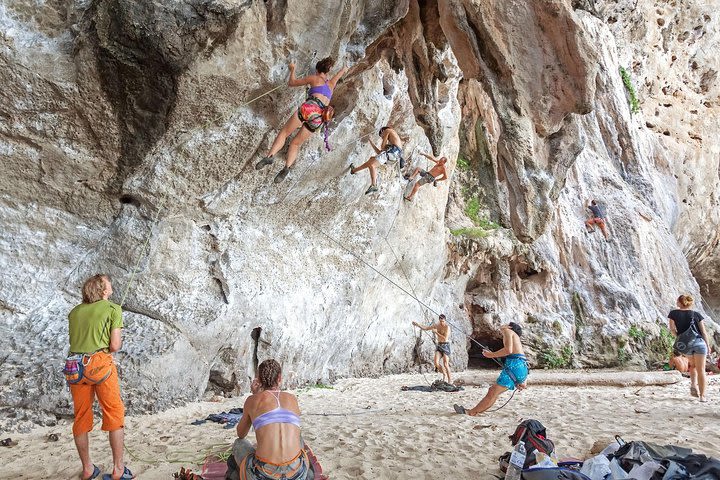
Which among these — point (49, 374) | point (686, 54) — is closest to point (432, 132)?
point (49, 374)

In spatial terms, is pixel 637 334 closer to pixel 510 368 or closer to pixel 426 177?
pixel 426 177

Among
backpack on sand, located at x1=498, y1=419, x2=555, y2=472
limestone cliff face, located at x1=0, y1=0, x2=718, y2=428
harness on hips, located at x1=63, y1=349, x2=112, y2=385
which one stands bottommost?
backpack on sand, located at x1=498, y1=419, x2=555, y2=472

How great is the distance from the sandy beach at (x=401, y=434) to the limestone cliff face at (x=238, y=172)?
920 millimetres

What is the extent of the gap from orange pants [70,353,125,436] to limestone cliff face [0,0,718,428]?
2.25 m

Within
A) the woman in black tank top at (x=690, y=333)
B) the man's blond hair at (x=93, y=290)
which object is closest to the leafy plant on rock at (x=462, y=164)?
the woman in black tank top at (x=690, y=333)

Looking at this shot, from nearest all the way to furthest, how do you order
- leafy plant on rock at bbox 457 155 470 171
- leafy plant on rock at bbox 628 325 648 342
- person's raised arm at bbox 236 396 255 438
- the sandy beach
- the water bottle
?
person's raised arm at bbox 236 396 255 438 → the water bottle → the sandy beach → leafy plant on rock at bbox 628 325 648 342 → leafy plant on rock at bbox 457 155 470 171

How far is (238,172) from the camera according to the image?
701cm

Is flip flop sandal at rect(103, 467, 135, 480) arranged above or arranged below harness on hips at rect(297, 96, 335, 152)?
below

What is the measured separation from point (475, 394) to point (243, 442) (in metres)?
6.41

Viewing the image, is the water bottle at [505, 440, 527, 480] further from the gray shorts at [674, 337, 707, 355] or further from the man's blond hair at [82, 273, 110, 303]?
the gray shorts at [674, 337, 707, 355]

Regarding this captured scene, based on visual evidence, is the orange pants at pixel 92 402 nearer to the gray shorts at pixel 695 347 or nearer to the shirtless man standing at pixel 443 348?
the gray shorts at pixel 695 347

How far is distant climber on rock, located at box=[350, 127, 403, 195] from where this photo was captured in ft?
28.8

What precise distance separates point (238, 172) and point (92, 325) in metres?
3.95

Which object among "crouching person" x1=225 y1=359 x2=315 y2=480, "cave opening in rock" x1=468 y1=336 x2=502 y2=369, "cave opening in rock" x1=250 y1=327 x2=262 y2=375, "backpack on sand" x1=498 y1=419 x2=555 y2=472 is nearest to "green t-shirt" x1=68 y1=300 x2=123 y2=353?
"crouching person" x1=225 y1=359 x2=315 y2=480
